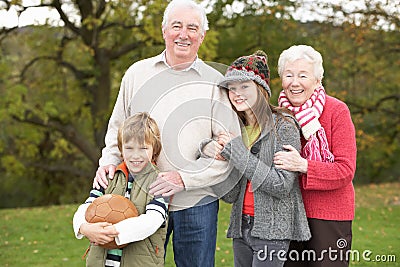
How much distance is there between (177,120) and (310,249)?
104 cm

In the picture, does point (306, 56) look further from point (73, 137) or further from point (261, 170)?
point (73, 137)

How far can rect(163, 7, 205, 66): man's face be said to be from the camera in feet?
10.2

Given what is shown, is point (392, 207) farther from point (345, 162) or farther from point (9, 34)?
point (9, 34)

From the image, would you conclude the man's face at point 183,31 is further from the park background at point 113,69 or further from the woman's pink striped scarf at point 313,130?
the park background at point 113,69

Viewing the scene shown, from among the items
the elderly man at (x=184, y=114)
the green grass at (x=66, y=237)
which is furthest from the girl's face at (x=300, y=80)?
the green grass at (x=66, y=237)

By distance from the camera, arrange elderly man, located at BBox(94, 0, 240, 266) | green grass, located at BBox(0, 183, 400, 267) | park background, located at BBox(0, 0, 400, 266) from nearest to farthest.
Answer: elderly man, located at BBox(94, 0, 240, 266)
green grass, located at BBox(0, 183, 400, 267)
park background, located at BBox(0, 0, 400, 266)

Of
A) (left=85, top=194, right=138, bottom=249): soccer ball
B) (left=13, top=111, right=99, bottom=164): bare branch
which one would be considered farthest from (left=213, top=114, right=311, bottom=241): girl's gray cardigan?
(left=13, top=111, right=99, bottom=164): bare branch

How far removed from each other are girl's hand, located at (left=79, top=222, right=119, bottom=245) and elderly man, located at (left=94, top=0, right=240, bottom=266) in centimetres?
31

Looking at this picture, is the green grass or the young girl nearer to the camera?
the young girl

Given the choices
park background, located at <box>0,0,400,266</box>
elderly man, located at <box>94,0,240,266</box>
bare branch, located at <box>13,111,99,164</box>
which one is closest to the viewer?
elderly man, located at <box>94,0,240,266</box>

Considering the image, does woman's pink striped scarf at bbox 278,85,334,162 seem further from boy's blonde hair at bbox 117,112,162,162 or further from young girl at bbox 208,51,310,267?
boy's blonde hair at bbox 117,112,162,162

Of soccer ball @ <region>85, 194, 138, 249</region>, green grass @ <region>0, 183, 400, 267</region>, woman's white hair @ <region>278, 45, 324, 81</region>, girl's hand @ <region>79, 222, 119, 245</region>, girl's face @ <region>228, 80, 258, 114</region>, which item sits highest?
woman's white hair @ <region>278, 45, 324, 81</region>

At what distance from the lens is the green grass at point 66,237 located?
6.50 metres

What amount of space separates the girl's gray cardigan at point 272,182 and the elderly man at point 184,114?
5.1 inches
